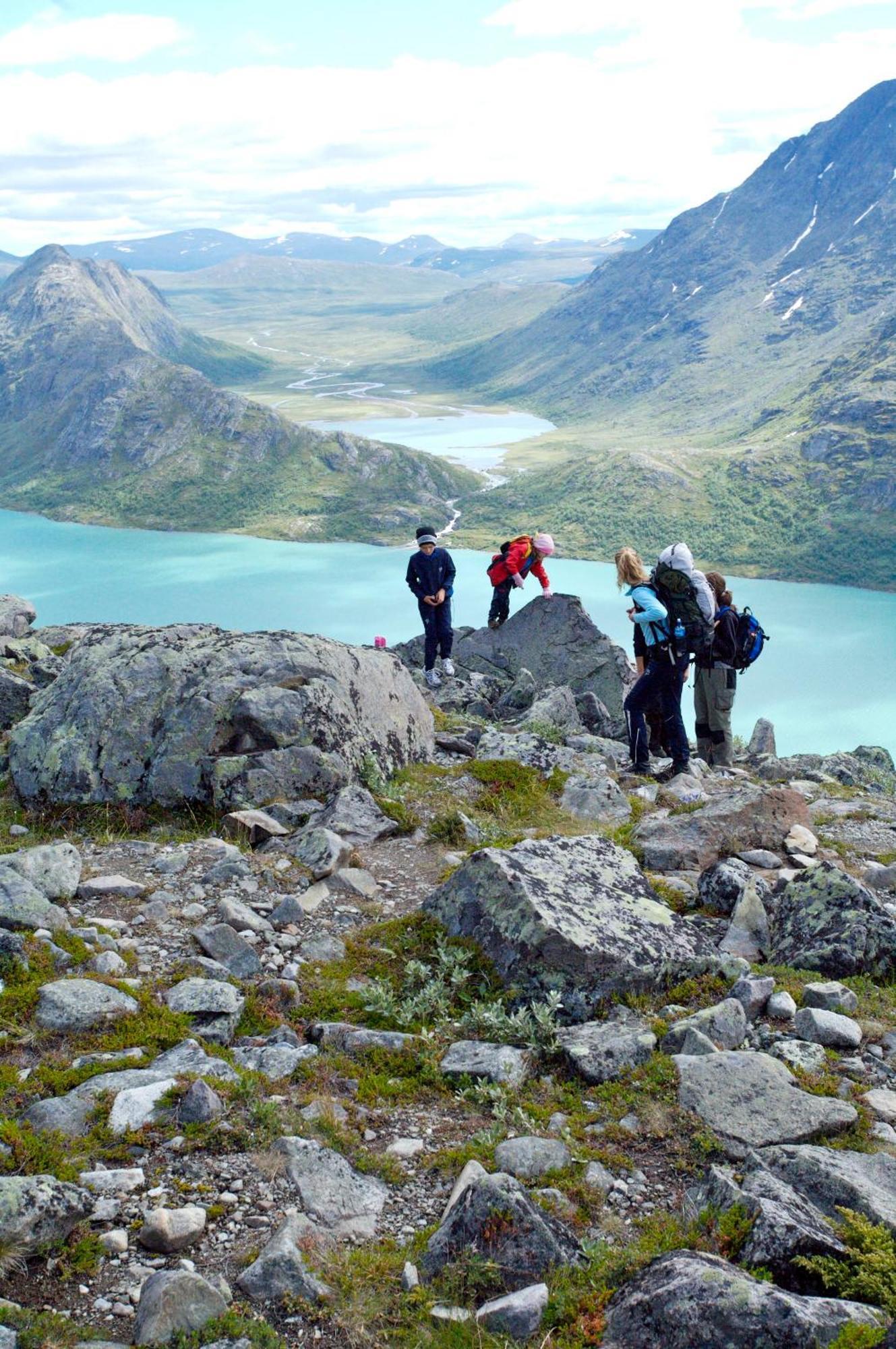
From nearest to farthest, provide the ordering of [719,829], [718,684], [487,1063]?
[487,1063] → [719,829] → [718,684]

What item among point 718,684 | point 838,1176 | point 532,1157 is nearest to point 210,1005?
point 532,1157

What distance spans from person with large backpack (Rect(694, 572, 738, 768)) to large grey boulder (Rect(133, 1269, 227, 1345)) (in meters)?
12.7

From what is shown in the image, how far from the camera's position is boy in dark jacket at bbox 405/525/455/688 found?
2097 centimetres

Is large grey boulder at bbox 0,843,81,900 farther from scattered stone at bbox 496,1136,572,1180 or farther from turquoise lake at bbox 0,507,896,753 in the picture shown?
turquoise lake at bbox 0,507,896,753

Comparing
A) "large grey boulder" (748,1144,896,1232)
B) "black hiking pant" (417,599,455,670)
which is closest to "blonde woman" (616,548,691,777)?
"black hiking pant" (417,599,455,670)

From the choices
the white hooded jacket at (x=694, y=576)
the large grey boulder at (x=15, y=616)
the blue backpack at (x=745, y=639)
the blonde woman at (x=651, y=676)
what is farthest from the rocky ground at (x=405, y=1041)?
the large grey boulder at (x=15, y=616)

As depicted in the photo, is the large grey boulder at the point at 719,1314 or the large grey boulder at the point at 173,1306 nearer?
the large grey boulder at the point at 719,1314

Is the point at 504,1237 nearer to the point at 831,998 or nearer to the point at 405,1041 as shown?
the point at 405,1041

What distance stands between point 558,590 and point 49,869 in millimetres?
151108

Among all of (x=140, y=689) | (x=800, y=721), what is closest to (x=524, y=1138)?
(x=140, y=689)

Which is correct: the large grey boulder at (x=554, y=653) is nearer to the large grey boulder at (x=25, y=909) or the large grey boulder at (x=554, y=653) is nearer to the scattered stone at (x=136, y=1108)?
the large grey boulder at (x=25, y=909)

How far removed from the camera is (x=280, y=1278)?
5.18 meters

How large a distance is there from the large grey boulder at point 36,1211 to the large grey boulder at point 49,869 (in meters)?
4.28

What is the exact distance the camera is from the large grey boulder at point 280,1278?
5137 mm
